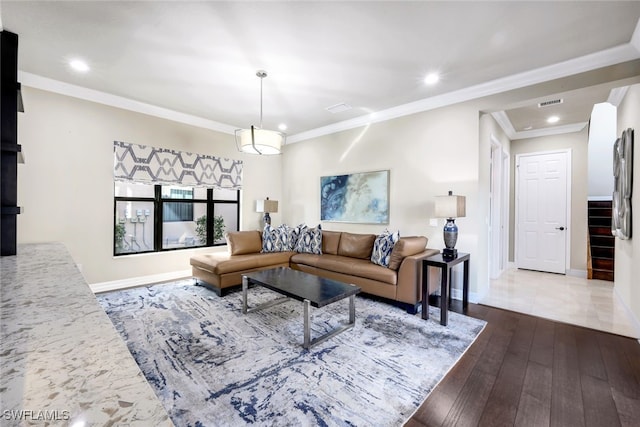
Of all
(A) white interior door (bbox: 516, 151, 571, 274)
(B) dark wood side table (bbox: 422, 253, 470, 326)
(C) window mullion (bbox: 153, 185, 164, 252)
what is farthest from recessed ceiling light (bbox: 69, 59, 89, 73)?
(A) white interior door (bbox: 516, 151, 571, 274)

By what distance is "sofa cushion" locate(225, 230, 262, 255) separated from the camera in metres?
4.38

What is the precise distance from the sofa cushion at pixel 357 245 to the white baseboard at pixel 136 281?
2681 millimetres

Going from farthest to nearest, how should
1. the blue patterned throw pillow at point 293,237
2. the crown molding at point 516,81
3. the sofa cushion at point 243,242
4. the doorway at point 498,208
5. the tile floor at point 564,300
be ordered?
the blue patterned throw pillow at point 293,237 → the doorway at point 498,208 → the sofa cushion at point 243,242 → the tile floor at point 564,300 → the crown molding at point 516,81

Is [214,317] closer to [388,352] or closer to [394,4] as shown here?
[388,352]

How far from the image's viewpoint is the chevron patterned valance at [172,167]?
162 inches

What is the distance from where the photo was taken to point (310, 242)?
4625mm

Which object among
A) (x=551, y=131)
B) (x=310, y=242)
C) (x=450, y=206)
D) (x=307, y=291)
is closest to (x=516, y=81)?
(x=450, y=206)

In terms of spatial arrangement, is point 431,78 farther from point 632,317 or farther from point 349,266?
point 632,317

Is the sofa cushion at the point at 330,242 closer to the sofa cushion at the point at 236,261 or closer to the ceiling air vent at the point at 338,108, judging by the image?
the sofa cushion at the point at 236,261

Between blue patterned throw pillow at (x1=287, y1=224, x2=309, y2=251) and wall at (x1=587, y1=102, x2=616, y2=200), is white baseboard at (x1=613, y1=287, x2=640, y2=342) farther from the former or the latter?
blue patterned throw pillow at (x1=287, y1=224, x2=309, y2=251)

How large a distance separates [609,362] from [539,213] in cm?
375

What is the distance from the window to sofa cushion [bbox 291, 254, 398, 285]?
1.79 meters

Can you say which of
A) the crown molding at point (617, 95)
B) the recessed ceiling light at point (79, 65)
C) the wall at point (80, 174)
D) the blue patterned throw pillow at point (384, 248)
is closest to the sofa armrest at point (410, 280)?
the blue patterned throw pillow at point (384, 248)

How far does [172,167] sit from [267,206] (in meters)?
1.78
